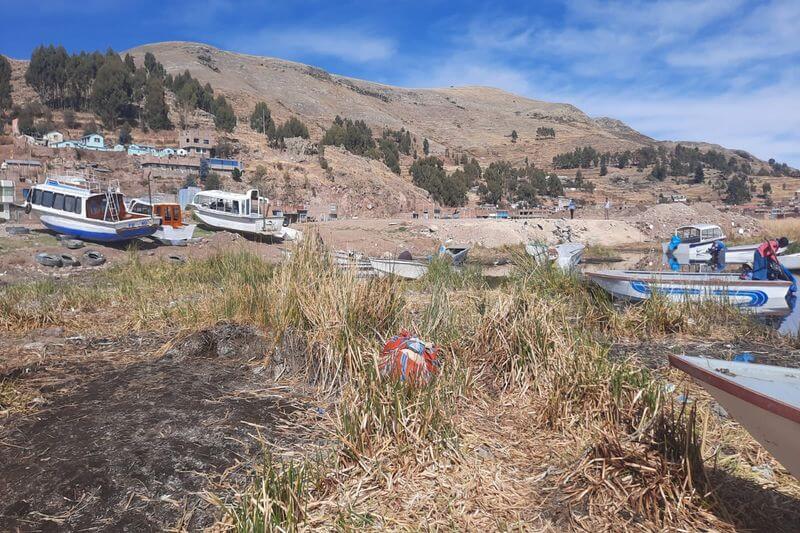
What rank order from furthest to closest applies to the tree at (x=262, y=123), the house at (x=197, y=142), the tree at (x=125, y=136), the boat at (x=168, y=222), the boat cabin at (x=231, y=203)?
the tree at (x=262, y=123)
the tree at (x=125, y=136)
the house at (x=197, y=142)
the boat cabin at (x=231, y=203)
the boat at (x=168, y=222)

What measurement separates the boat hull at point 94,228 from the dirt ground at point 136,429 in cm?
1354

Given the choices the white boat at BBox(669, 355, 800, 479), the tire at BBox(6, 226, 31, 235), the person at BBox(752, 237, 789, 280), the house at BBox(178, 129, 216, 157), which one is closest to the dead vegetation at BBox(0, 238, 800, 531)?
the white boat at BBox(669, 355, 800, 479)

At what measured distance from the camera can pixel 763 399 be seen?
2.10 meters

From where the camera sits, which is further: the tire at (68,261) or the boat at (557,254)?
the tire at (68,261)

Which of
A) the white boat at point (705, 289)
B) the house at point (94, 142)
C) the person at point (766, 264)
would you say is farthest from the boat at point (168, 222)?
the house at point (94, 142)

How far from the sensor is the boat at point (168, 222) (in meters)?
20.6

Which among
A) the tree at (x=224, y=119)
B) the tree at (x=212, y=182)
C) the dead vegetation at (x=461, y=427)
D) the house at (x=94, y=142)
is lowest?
the dead vegetation at (x=461, y=427)

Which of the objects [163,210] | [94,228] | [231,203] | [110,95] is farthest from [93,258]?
[110,95]

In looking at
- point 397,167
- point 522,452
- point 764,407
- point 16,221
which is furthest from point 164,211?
point 397,167

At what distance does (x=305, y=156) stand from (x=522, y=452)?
1904 inches

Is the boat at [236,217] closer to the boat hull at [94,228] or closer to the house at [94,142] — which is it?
the boat hull at [94,228]

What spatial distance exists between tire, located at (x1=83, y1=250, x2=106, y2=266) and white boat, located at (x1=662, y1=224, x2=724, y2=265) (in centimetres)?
2092

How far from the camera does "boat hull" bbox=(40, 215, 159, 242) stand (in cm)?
1792

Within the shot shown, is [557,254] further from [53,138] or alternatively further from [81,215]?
[53,138]
